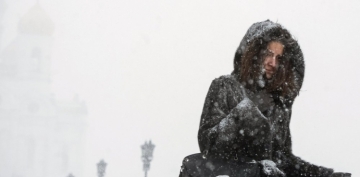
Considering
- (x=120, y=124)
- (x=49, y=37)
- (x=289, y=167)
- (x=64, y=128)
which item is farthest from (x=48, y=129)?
(x=289, y=167)

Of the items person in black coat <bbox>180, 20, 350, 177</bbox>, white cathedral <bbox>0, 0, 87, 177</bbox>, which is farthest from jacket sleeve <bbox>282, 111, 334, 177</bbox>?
white cathedral <bbox>0, 0, 87, 177</bbox>

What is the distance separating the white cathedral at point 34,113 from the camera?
6350 cm

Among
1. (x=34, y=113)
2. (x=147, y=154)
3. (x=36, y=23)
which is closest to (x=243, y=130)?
(x=147, y=154)

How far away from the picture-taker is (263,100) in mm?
2803

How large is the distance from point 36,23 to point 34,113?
872 centimetres

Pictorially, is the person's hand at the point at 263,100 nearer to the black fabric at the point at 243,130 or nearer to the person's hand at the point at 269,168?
the black fabric at the point at 243,130

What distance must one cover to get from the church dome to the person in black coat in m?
59.2

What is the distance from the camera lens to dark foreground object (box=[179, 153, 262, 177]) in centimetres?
252

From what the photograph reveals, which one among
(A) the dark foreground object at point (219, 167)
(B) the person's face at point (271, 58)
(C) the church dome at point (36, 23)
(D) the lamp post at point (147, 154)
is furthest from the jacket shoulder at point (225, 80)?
(C) the church dome at point (36, 23)

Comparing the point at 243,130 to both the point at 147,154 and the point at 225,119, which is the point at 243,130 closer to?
the point at 225,119

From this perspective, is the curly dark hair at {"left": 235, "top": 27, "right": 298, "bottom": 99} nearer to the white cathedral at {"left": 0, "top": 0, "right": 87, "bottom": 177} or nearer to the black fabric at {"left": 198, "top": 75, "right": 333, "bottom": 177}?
the black fabric at {"left": 198, "top": 75, "right": 333, "bottom": 177}

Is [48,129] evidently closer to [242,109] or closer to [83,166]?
[83,166]

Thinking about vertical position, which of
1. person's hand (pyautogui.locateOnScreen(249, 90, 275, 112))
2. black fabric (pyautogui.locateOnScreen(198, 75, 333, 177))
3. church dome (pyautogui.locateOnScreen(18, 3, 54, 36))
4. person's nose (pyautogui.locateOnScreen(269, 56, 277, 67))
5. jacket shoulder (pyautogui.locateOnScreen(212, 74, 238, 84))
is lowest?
black fabric (pyautogui.locateOnScreen(198, 75, 333, 177))

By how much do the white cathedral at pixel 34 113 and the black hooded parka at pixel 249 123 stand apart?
60177 mm
